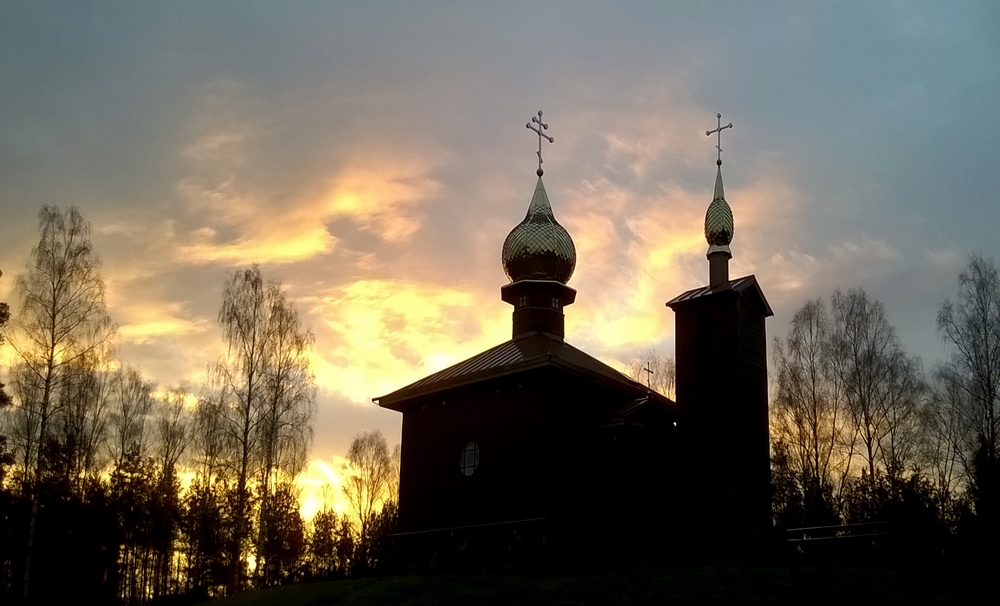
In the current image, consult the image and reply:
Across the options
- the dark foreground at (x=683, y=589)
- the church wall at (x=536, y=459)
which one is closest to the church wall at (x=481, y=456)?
the church wall at (x=536, y=459)

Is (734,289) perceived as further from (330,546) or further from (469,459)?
(330,546)

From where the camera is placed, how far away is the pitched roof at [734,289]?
72.7 ft

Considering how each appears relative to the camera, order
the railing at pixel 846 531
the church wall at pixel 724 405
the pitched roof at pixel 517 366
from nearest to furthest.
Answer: the railing at pixel 846 531 < the pitched roof at pixel 517 366 < the church wall at pixel 724 405

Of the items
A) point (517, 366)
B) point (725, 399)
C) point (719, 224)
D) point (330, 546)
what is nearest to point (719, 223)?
point (719, 224)

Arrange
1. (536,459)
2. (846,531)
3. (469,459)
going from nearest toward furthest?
(536,459)
(469,459)
(846,531)

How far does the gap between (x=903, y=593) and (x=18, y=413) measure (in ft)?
70.2

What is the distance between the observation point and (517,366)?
2106 cm

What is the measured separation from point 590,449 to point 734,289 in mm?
4710

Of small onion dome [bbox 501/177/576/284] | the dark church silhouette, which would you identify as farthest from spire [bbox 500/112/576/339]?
the dark church silhouette

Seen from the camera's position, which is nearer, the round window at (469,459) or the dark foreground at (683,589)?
the dark foreground at (683,589)

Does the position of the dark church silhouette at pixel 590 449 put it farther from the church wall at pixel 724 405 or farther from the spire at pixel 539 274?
the spire at pixel 539 274

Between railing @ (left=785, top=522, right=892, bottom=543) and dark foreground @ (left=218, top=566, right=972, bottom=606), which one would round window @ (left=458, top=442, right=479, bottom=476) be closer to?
dark foreground @ (left=218, top=566, right=972, bottom=606)

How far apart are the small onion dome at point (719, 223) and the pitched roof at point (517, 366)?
388cm

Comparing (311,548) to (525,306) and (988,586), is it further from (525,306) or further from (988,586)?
(988,586)
